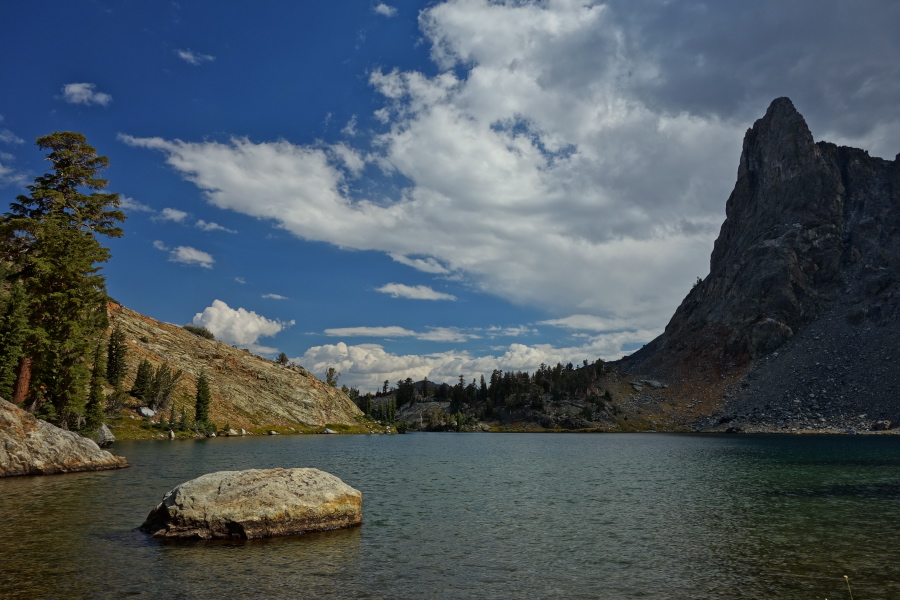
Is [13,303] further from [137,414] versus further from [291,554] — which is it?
[137,414]

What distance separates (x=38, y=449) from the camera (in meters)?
57.4

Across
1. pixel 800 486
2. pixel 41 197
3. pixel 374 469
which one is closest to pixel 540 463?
pixel 374 469

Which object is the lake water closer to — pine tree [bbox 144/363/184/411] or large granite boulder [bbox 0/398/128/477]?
large granite boulder [bbox 0/398/128/477]

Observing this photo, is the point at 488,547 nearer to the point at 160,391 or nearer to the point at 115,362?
the point at 160,391

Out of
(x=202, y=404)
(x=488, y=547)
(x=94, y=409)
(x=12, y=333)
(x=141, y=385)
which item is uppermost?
(x=12, y=333)

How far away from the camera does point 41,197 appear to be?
7919 cm

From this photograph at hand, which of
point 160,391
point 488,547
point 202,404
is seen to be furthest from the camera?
point 202,404

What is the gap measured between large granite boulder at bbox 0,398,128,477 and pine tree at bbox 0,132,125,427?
1532 centimetres

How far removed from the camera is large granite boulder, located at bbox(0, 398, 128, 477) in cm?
5434

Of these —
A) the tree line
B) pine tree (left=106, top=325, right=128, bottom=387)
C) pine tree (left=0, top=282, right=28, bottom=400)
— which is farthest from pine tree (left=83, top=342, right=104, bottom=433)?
pine tree (left=106, top=325, right=128, bottom=387)

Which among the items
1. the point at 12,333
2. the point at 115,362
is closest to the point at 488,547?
the point at 12,333

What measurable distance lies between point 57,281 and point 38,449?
90.4 ft

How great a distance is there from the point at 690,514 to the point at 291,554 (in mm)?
31504

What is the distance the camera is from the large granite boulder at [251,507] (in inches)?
1225
